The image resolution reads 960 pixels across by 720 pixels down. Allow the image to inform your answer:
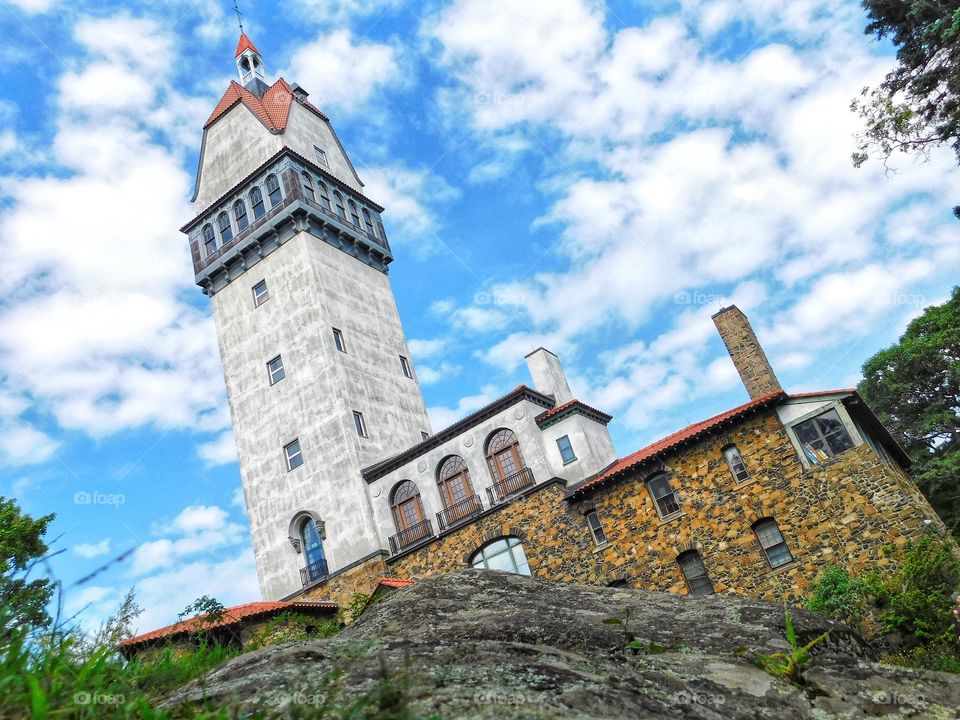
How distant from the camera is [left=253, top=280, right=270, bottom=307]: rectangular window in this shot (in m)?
39.2

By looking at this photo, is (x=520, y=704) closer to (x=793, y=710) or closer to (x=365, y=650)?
(x=365, y=650)

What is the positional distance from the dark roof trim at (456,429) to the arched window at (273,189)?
51.3 feet

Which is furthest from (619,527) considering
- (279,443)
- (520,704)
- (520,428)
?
(520,704)

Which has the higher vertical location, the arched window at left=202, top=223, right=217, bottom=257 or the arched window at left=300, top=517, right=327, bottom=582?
the arched window at left=202, top=223, right=217, bottom=257

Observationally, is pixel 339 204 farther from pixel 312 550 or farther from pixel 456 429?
pixel 312 550

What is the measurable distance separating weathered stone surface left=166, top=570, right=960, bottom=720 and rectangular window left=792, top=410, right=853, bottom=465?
18.8 meters

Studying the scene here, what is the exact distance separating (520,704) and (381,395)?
33.7 m

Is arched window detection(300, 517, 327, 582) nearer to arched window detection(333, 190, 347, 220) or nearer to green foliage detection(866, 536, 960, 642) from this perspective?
arched window detection(333, 190, 347, 220)

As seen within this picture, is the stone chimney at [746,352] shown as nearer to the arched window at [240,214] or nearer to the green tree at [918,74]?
the green tree at [918,74]

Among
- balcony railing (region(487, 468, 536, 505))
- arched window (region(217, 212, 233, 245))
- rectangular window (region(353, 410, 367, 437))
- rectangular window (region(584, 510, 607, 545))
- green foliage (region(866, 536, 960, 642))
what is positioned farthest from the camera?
arched window (region(217, 212, 233, 245))

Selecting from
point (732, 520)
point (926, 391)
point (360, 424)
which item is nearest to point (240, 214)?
point (360, 424)

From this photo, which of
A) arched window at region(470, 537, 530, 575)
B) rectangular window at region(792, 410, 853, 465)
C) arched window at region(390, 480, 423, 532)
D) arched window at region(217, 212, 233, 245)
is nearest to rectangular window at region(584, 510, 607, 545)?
arched window at region(470, 537, 530, 575)

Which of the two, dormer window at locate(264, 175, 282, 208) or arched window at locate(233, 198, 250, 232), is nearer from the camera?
dormer window at locate(264, 175, 282, 208)

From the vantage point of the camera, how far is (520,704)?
3861mm
